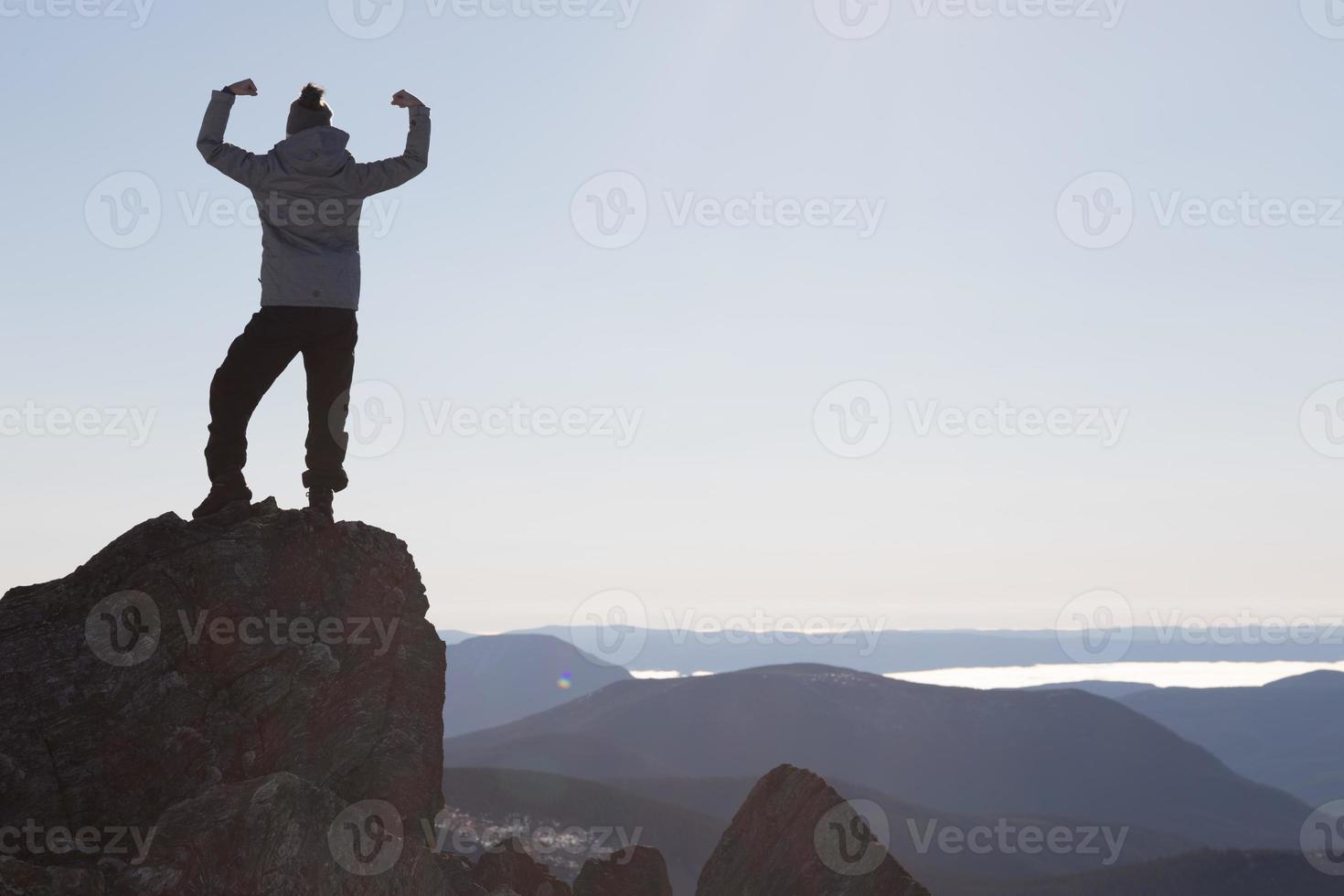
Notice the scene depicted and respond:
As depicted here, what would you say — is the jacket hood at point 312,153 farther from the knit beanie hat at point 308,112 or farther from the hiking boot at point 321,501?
the hiking boot at point 321,501

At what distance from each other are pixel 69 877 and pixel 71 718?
10.3 ft

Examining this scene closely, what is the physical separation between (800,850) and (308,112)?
14029mm

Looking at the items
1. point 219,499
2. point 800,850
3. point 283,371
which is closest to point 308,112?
point 283,371

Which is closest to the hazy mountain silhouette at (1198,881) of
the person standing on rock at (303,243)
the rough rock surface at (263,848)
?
the person standing on rock at (303,243)

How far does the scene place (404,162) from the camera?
1363cm

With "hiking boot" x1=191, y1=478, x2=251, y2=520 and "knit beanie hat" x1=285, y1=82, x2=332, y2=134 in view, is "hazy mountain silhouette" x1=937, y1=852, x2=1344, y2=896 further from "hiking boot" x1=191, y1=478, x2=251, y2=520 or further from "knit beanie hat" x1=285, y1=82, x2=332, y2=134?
"knit beanie hat" x1=285, y1=82, x2=332, y2=134

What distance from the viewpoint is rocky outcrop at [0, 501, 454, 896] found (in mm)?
10359

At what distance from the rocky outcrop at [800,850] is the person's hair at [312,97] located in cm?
1357

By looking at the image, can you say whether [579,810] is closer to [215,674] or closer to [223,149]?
[215,674]

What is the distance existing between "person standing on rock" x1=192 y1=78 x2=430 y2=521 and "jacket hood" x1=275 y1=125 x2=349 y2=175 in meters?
0.01

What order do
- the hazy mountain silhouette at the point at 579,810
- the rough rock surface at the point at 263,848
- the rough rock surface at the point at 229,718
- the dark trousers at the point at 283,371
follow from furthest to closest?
1. the hazy mountain silhouette at the point at 579,810
2. the dark trousers at the point at 283,371
3. the rough rock surface at the point at 229,718
4. the rough rock surface at the point at 263,848

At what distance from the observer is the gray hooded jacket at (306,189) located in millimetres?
13375

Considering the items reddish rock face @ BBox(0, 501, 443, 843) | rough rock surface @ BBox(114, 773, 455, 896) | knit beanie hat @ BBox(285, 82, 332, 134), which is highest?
knit beanie hat @ BBox(285, 82, 332, 134)

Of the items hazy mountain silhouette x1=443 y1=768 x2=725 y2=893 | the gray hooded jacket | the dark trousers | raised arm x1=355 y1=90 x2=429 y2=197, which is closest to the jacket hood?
the gray hooded jacket
